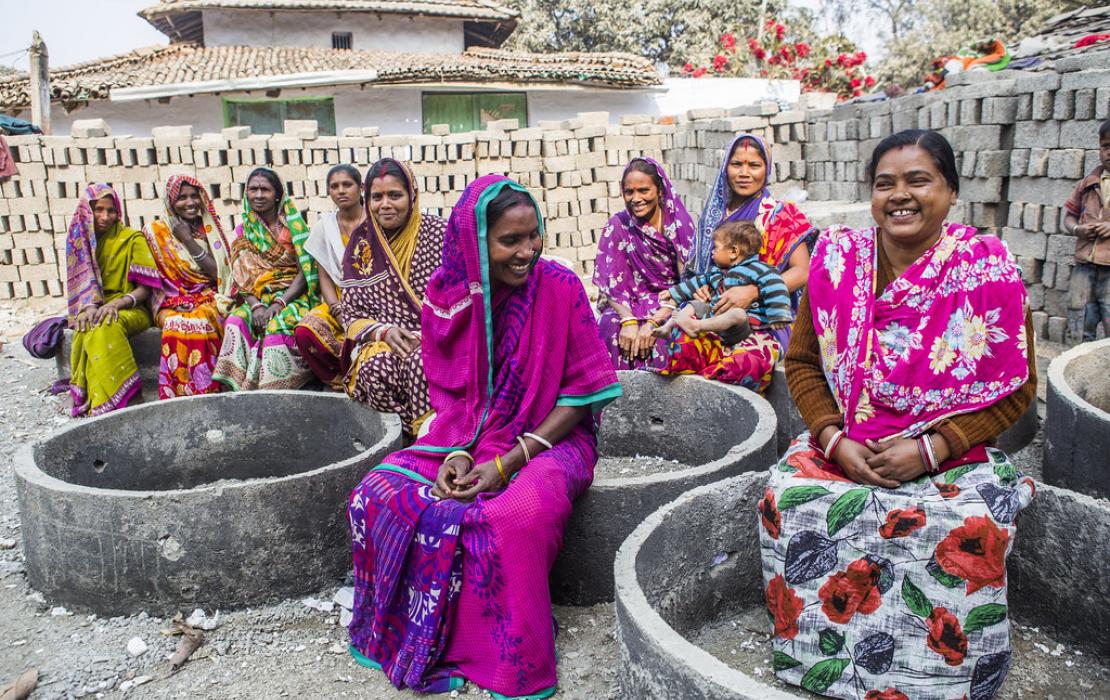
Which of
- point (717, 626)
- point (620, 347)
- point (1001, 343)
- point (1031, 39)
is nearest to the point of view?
point (1001, 343)

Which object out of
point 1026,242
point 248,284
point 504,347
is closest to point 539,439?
point 504,347

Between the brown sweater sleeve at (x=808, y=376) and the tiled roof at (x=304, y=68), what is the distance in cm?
1408

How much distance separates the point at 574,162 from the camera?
38.2 ft

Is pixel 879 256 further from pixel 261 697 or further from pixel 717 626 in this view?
pixel 261 697

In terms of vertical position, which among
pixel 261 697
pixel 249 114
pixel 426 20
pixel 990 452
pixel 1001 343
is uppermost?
pixel 426 20

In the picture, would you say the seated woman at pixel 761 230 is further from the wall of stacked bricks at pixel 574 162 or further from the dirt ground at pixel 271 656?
the wall of stacked bricks at pixel 574 162

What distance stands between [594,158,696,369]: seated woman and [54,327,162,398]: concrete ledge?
139 inches

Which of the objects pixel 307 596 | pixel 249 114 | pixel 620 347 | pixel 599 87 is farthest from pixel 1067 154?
pixel 249 114

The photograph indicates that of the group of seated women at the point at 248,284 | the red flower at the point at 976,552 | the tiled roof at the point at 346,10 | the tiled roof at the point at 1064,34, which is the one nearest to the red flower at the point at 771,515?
the red flower at the point at 976,552

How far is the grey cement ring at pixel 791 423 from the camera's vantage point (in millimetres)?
4695

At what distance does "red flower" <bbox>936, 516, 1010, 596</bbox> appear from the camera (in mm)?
2402

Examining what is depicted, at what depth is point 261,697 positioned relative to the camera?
2973 mm

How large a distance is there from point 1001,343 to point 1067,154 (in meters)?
5.08

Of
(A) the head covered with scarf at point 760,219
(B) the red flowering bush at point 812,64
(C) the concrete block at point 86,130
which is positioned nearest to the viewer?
(A) the head covered with scarf at point 760,219
